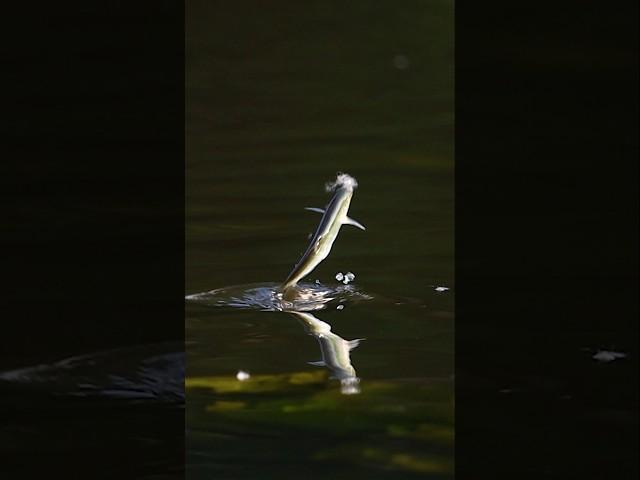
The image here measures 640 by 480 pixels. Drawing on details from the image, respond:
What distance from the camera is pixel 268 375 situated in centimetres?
199

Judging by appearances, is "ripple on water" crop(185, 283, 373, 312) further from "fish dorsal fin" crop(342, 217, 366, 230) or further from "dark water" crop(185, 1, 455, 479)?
→ "fish dorsal fin" crop(342, 217, 366, 230)

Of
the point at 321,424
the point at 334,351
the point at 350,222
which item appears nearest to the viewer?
the point at 321,424

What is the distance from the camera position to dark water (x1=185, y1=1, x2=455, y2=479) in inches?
77.9

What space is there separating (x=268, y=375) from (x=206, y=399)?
0.14 m

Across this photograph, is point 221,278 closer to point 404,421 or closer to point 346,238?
point 346,238

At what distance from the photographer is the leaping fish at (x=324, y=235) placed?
6.94 feet

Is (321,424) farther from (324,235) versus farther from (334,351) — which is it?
(324,235)

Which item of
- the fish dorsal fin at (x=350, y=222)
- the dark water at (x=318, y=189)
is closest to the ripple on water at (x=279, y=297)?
the dark water at (x=318, y=189)

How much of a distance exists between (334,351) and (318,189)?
0.37 meters

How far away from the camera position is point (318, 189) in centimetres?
215

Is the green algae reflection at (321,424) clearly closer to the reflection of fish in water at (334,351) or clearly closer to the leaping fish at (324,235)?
the reflection of fish in water at (334,351)

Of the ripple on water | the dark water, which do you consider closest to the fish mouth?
the dark water

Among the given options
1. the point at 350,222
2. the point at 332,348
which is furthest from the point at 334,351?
the point at 350,222
